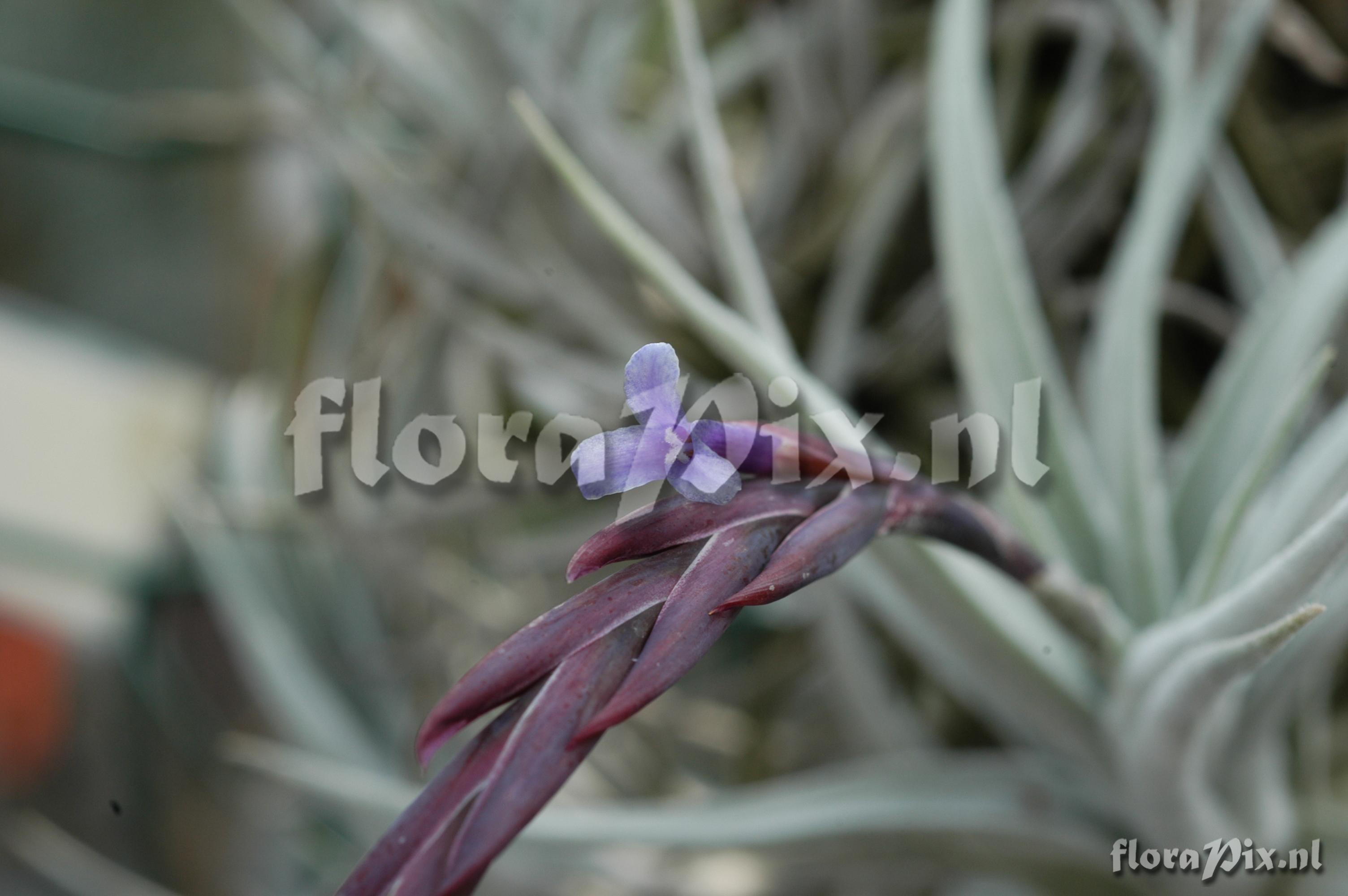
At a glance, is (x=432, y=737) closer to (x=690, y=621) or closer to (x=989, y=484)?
(x=690, y=621)

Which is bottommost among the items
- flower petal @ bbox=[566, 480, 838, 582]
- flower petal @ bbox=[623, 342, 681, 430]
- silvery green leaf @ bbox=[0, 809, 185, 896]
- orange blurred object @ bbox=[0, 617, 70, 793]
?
silvery green leaf @ bbox=[0, 809, 185, 896]

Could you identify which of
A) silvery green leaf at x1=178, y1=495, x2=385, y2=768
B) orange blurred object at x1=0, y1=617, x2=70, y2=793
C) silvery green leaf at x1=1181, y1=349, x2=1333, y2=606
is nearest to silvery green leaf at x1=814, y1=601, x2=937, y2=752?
silvery green leaf at x1=1181, y1=349, x2=1333, y2=606

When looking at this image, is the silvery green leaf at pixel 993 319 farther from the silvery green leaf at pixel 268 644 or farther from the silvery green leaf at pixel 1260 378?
the silvery green leaf at pixel 268 644

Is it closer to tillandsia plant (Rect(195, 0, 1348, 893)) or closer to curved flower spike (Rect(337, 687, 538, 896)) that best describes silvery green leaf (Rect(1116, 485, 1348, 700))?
tillandsia plant (Rect(195, 0, 1348, 893))

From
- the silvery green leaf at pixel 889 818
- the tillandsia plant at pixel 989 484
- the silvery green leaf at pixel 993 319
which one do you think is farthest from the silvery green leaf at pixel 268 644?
the silvery green leaf at pixel 993 319

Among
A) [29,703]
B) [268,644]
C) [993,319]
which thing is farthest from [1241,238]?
[29,703]

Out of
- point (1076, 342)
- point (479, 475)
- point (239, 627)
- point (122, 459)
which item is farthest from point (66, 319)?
point (1076, 342)
